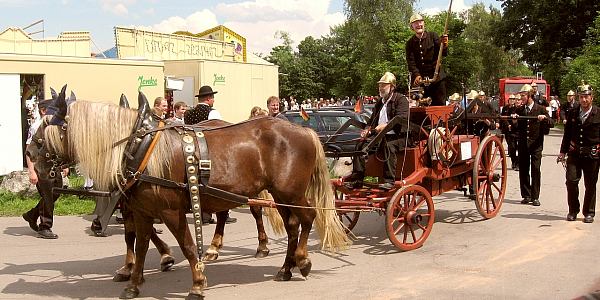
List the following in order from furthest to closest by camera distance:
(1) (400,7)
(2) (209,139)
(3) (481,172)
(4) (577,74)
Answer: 1. (1) (400,7)
2. (4) (577,74)
3. (3) (481,172)
4. (2) (209,139)

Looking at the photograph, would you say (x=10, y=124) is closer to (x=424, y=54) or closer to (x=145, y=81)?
(x=145, y=81)

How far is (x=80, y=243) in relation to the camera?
27.9 feet

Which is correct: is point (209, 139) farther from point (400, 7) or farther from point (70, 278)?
point (400, 7)

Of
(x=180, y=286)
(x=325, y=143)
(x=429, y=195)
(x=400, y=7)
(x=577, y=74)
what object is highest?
(x=400, y=7)

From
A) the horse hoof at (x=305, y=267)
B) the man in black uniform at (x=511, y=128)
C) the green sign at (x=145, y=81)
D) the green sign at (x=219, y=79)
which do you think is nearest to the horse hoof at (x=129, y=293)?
the horse hoof at (x=305, y=267)

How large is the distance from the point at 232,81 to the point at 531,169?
13.9 metres

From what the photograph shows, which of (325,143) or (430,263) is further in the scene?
(325,143)

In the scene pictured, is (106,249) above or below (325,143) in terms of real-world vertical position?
below

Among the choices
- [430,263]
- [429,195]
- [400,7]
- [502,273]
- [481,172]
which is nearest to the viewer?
[502,273]

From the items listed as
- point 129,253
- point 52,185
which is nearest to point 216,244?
point 129,253

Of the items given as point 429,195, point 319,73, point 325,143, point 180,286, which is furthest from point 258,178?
point 319,73

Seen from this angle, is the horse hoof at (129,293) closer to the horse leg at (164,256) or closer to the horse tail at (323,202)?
the horse leg at (164,256)

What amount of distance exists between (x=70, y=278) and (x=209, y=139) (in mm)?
2131

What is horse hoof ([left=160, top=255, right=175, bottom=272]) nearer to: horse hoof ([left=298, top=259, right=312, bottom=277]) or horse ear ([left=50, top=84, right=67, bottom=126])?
horse hoof ([left=298, top=259, right=312, bottom=277])
